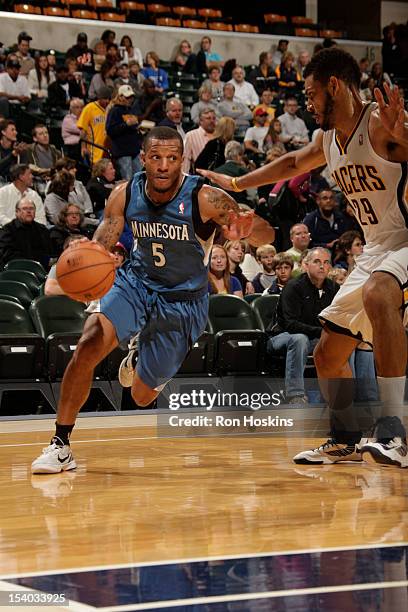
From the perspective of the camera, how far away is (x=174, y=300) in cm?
614

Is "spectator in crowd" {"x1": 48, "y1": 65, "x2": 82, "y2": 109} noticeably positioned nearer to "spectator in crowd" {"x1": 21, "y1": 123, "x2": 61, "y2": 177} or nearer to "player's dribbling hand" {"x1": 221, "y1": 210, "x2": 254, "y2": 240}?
"spectator in crowd" {"x1": 21, "y1": 123, "x2": 61, "y2": 177}

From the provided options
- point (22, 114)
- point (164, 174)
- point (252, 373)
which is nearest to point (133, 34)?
point (22, 114)

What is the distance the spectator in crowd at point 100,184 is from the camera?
500 inches

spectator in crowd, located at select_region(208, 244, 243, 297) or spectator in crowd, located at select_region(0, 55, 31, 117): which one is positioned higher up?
spectator in crowd, located at select_region(0, 55, 31, 117)

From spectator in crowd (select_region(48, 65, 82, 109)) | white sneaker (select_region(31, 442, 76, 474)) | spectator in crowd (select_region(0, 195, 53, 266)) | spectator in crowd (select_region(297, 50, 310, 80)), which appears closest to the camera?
white sneaker (select_region(31, 442, 76, 474))

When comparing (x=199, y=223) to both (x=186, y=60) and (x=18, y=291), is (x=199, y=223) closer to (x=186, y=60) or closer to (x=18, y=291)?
(x=18, y=291)

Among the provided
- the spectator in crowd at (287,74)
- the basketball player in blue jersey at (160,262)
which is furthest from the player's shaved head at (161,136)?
the spectator in crowd at (287,74)

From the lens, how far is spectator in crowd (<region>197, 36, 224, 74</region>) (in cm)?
2062

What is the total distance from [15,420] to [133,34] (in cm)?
1471

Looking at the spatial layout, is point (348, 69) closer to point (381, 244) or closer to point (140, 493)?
point (381, 244)

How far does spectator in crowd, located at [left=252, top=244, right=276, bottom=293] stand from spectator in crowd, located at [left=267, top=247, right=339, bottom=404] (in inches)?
55.4

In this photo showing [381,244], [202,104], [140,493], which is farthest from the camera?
[202,104]

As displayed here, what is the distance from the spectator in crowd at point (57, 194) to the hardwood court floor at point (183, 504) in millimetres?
5074

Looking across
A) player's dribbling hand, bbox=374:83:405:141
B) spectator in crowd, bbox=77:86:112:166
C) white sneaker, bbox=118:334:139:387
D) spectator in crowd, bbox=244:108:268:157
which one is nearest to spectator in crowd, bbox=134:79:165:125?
spectator in crowd, bbox=77:86:112:166
